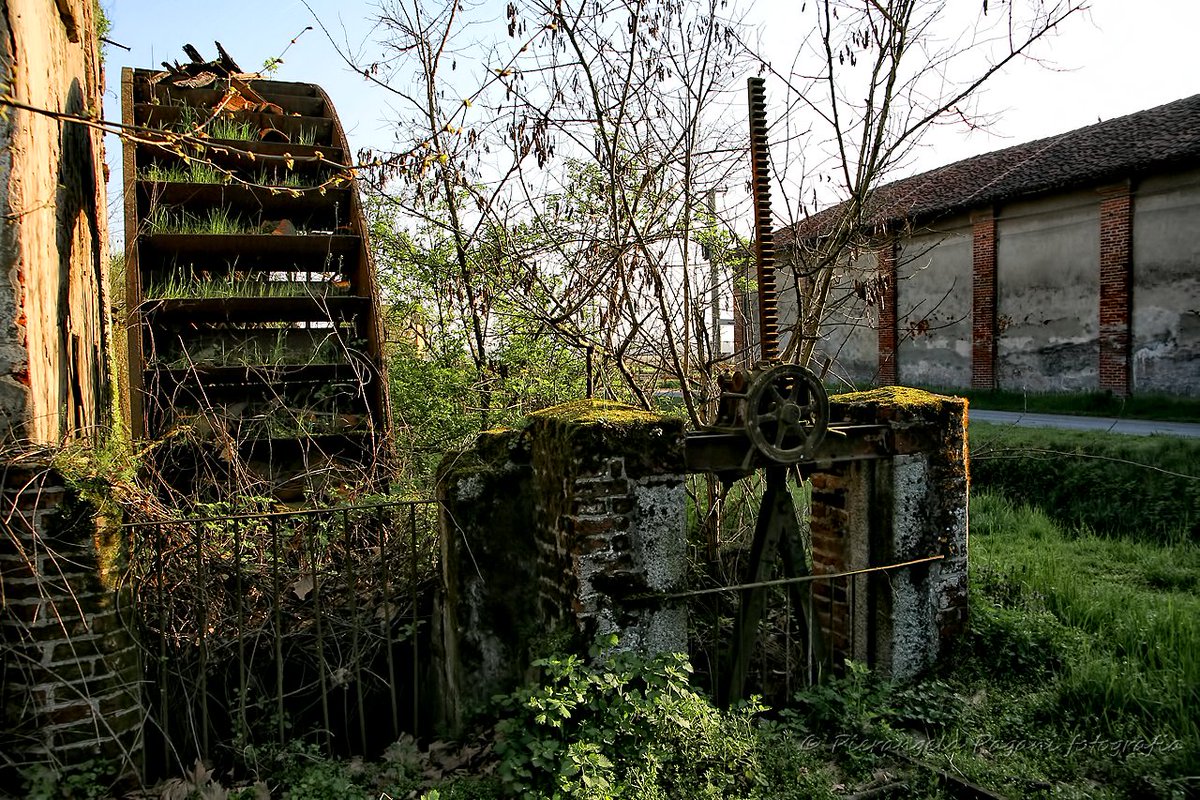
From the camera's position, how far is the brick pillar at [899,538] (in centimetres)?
470

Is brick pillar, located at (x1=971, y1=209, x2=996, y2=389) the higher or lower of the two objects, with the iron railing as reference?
higher

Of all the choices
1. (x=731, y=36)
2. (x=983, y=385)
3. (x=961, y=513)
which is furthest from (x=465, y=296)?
(x=983, y=385)

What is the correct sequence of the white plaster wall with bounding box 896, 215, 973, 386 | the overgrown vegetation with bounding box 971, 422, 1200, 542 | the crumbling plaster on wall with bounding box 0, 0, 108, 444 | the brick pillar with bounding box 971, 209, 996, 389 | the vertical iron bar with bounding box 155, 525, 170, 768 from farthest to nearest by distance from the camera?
the white plaster wall with bounding box 896, 215, 973, 386, the brick pillar with bounding box 971, 209, 996, 389, the overgrown vegetation with bounding box 971, 422, 1200, 542, the vertical iron bar with bounding box 155, 525, 170, 768, the crumbling plaster on wall with bounding box 0, 0, 108, 444

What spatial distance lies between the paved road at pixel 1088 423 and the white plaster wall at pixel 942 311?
3506mm

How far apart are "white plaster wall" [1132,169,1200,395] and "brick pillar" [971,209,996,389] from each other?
10.6 ft

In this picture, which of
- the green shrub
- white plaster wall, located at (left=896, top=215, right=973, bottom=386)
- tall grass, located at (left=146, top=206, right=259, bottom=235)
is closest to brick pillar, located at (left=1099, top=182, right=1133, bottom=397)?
white plaster wall, located at (left=896, top=215, right=973, bottom=386)

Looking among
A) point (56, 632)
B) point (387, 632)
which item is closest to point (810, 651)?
point (387, 632)

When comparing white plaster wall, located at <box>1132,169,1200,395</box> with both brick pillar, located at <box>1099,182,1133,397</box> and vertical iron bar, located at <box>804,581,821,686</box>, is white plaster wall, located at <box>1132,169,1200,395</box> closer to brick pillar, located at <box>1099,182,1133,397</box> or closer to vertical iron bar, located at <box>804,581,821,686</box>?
brick pillar, located at <box>1099,182,1133,397</box>

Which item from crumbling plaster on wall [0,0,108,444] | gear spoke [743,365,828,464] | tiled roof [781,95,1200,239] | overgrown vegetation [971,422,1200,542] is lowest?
overgrown vegetation [971,422,1200,542]

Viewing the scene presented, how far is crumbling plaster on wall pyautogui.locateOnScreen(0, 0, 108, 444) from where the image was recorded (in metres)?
3.54

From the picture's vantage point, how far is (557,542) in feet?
13.3

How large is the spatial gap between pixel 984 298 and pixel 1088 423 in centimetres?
582

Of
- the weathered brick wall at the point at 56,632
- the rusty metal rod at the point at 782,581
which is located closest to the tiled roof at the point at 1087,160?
the rusty metal rod at the point at 782,581

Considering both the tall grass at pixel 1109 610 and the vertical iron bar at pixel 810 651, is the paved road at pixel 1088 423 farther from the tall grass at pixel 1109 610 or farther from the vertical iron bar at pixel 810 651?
the vertical iron bar at pixel 810 651
